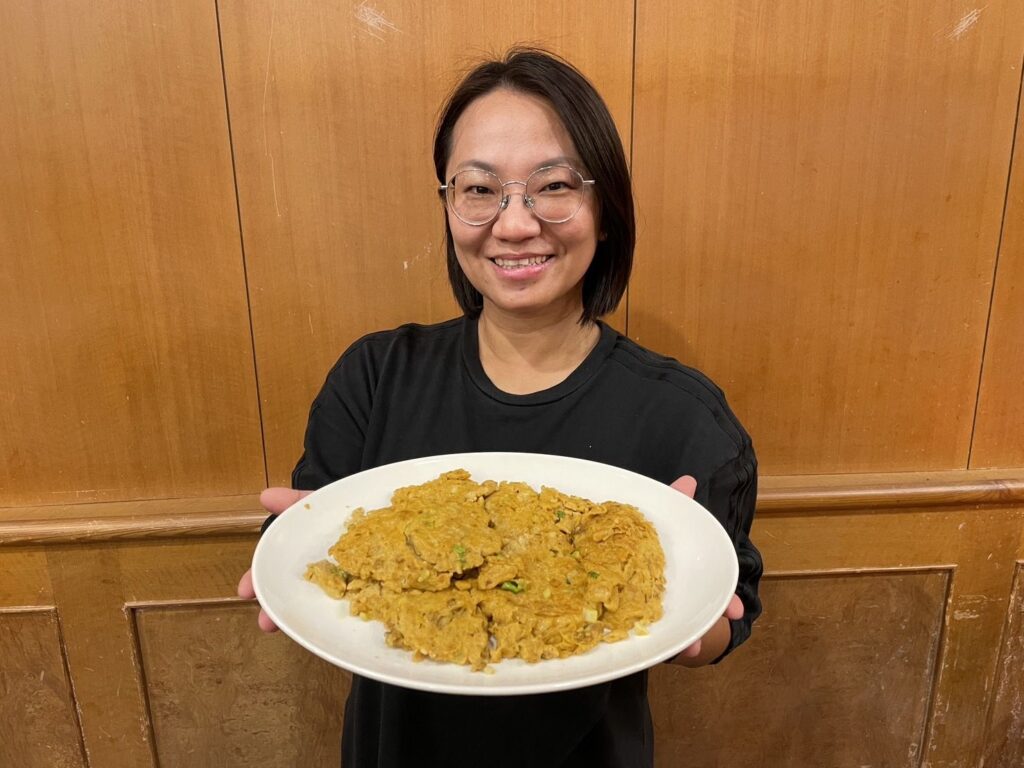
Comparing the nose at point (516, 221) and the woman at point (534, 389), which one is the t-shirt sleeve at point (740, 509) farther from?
the nose at point (516, 221)

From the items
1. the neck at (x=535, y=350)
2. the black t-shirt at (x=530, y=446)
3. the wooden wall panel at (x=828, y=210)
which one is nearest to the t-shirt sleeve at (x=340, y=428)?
the black t-shirt at (x=530, y=446)

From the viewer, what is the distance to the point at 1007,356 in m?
2.28

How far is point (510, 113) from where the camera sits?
132 centimetres

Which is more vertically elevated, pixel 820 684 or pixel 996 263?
pixel 996 263

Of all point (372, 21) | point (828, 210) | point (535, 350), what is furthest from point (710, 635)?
point (372, 21)

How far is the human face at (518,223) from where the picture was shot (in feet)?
4.29

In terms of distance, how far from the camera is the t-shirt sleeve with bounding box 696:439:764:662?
1359mm

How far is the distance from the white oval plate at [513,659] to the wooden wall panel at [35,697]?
1715 mm

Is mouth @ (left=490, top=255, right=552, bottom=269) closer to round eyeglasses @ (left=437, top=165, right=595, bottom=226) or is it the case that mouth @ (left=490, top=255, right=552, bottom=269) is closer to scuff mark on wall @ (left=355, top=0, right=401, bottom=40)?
round eyeglasses @ (left=437, top=165, right=595, bottom=226)

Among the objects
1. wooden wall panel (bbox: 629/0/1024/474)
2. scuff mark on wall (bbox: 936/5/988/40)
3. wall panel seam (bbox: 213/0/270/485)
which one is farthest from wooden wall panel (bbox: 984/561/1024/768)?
wall panel seam (bbox: 213/0/270/485)

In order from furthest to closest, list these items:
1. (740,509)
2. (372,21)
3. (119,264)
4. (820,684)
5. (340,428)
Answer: (820,684)
(119,264)
(372,21)
(340,428)
(740,509)

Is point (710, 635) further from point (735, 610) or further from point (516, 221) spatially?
point (516, 221)

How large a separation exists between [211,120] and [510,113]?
1112 mm

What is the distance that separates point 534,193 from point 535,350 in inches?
14.5
